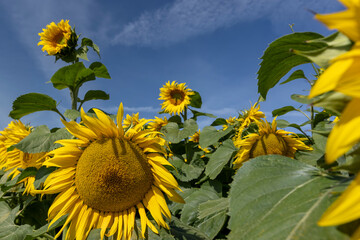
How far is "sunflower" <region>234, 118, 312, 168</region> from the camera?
7.73 ft

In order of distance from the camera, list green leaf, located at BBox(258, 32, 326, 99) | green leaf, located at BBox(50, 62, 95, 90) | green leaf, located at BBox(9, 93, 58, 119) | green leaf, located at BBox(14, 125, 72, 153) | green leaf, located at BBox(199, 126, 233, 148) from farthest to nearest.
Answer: green leaf, located at BBox(199, 126, 233, 148) < green leaf, located at BBox(9, 93, 58, 119) < green leaf, located at BBox(50, 62, 95, 90) < green leaf, located at BBox(14, 125, 72, 153) < green leaf, located at BBox(258, 32, 326, 99)

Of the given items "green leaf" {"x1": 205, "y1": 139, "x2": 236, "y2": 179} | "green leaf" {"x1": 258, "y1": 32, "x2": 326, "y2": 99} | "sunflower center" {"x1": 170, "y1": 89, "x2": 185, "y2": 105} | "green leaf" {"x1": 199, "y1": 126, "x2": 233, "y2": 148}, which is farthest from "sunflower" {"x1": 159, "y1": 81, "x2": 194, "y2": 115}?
"green leaf" {"x1": 258, "y1": 32, "x2": 326, "y2": 99}

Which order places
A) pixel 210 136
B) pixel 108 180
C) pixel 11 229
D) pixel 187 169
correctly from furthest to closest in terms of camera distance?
pixel 187 169 < pixel 210 136 < pixel 11 229 < pixel 108 180

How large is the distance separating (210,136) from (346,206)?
277 centimetres

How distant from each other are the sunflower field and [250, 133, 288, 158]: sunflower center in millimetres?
12

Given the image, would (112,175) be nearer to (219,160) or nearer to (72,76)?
(72,76)

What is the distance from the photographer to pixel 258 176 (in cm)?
58

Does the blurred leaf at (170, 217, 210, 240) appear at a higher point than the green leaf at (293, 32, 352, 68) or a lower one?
lower

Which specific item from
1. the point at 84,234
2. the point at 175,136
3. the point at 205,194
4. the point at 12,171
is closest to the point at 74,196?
the point at 84,234

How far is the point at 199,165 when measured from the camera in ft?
10.8

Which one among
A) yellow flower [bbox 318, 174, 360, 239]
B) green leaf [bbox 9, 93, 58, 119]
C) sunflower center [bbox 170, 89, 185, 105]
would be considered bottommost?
yellow flower [bbox 318, 174, 360, 239]

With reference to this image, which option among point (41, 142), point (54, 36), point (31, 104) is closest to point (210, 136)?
point (41, 142)

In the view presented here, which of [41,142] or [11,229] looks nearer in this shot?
[41,142]

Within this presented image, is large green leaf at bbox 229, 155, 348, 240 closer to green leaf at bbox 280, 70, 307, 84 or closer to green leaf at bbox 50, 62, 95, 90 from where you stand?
green leaf at bbox 280, 70, 307, 84
